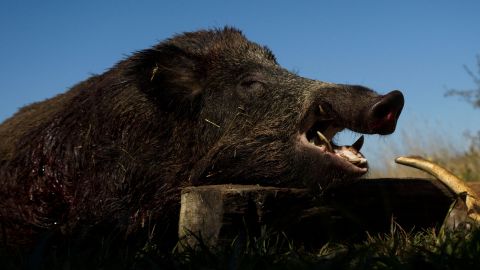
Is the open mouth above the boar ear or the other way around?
the other way around

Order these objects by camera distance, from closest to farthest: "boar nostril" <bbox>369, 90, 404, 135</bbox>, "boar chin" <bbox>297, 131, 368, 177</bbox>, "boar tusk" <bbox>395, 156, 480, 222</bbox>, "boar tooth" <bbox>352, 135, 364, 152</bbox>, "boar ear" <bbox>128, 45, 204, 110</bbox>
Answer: "boar nostril" <bbox>369, 90, 404, 135</bbox> → "boar chin" <bbox>297, 131, 368, 177</bbox> → "boar tusk" <bbox>395, 156, 480, 222</bbox> → "boar tooth" <bbox>352, 135, 364, 152</bbox> → "boar ear" <bbox>128, 45, 204, 110</bbox>

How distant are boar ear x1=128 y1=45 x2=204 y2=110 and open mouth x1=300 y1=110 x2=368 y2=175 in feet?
2.85

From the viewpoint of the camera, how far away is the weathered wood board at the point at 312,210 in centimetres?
401

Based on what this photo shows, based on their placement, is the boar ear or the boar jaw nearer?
the boar jaw

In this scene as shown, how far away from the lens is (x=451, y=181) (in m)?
4.85

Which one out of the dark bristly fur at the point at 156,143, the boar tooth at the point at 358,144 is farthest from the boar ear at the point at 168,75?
the boar tooth at the point at 358,144

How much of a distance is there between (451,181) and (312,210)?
1.14m

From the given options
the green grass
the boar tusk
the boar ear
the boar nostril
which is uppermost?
the boar ear

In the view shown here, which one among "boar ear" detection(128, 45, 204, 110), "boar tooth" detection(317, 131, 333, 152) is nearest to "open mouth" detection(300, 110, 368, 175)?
"boar tooth" detection(317, 131, 333, 152)

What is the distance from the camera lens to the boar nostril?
4.39 meters

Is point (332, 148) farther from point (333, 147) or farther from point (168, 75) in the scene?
point (168, 75)

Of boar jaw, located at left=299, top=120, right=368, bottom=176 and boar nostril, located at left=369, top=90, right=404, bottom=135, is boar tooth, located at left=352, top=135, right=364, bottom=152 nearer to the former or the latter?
boar jaw, located at left=299, top=120, right=368, bottom=176

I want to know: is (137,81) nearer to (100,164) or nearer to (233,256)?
(100,164)

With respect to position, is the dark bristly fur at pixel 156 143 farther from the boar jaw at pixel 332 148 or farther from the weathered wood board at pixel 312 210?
the weathered wood board at pixel 312 210
